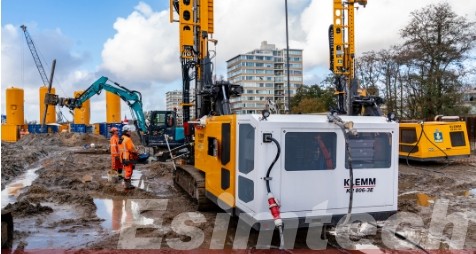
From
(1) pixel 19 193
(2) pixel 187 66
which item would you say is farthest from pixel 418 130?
(1) pixel 19 193

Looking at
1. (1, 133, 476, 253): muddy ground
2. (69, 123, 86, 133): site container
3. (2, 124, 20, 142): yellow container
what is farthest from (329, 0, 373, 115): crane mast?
(2, 124, 20, 142): yellow container

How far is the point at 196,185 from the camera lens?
8.34 m

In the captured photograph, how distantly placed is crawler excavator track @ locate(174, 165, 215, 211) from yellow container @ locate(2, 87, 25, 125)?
101 ft

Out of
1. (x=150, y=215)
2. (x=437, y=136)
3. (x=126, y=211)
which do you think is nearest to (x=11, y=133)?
(x=126, y=211)

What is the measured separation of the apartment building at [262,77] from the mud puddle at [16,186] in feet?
19.0

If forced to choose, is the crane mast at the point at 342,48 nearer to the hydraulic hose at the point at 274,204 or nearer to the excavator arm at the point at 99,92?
the excavator arm at the point at 99,92

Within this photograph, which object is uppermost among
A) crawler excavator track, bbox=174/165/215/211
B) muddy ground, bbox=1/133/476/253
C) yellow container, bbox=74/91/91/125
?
yellow container, bbox=74/91/91/125

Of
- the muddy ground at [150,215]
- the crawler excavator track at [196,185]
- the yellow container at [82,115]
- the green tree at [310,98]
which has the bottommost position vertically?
the muddy ground at [150,215]

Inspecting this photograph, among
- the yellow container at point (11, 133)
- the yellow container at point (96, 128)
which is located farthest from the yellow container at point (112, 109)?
the yellow container at point (11, 133)

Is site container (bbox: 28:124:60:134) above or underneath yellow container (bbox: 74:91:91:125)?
underneath

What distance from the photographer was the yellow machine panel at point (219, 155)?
6434 millimetres

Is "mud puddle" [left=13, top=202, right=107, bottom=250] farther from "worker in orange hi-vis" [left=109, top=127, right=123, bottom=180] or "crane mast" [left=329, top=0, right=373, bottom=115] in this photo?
"crane mast" [left=329, top=0, right=373, bottom=115]

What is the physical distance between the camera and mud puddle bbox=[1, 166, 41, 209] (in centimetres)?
1003

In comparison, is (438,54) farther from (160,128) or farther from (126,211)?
(126,211)
